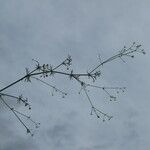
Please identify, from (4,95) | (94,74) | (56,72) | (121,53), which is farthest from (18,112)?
(121,53)

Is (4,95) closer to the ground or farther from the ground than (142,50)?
closer to the ground

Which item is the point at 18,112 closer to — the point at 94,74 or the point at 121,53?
the point at 94,74

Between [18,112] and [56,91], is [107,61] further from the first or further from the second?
[18,112]

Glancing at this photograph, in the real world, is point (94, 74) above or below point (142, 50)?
below

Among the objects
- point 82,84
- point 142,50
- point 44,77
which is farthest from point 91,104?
point 142,50

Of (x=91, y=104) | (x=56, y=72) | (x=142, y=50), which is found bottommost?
(x=91, y=104)

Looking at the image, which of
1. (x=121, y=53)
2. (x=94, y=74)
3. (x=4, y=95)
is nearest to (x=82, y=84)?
(x=94, y=74)

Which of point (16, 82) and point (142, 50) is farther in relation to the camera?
point (142, 50)
